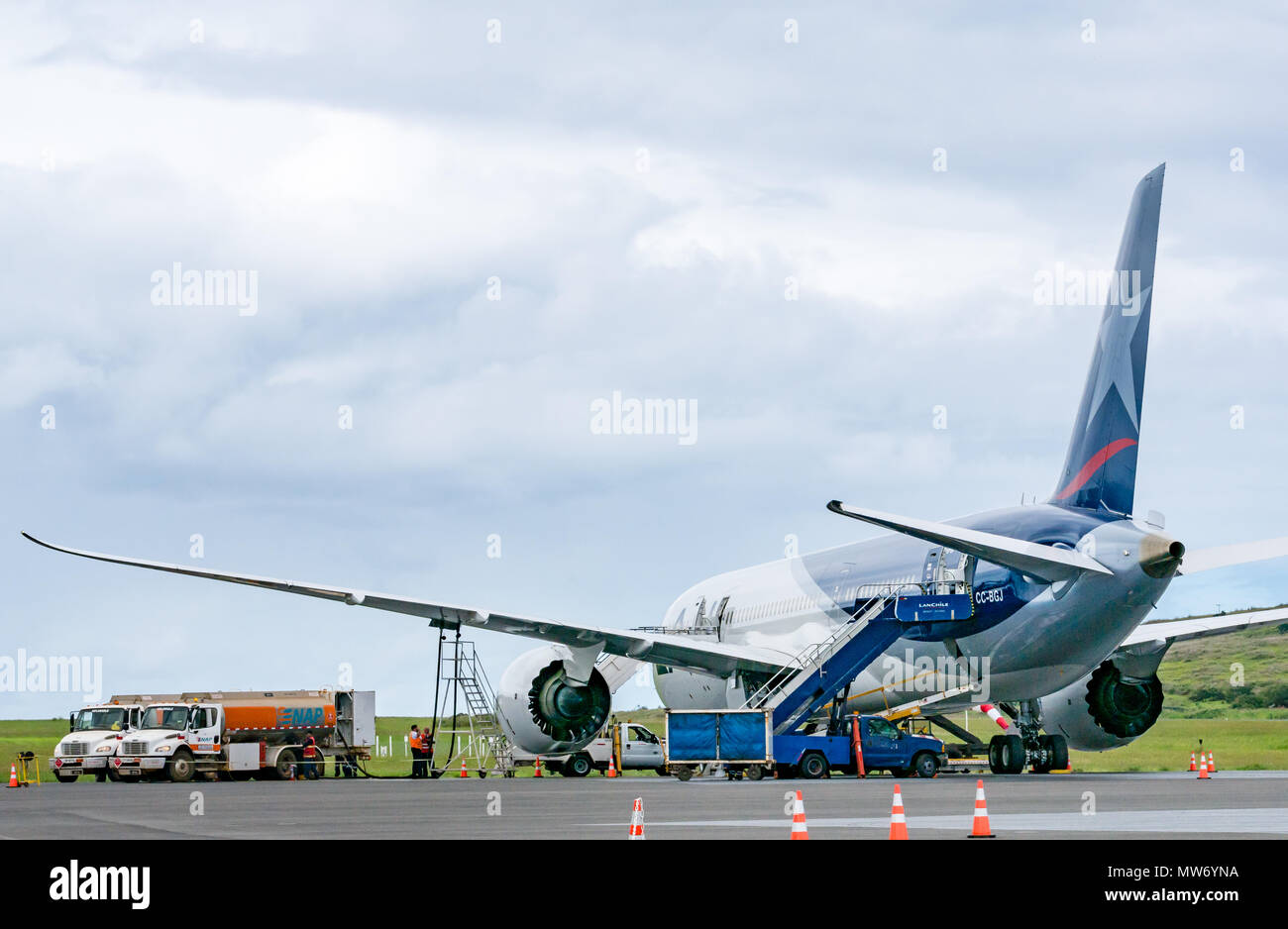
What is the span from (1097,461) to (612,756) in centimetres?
1677

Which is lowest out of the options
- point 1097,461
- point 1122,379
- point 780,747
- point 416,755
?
point 416,755

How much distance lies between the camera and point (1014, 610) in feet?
117

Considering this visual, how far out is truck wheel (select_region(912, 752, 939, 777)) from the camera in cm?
3859

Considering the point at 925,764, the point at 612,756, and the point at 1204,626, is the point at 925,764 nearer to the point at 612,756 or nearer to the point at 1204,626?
the point at 1204,626

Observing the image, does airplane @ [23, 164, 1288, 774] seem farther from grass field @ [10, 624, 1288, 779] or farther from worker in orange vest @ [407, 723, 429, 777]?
grass field @ [10, 624, 1288, 779]

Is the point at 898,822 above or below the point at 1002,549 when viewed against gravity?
below

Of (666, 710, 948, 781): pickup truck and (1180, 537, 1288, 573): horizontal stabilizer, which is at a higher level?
(1180, 537, 1288, 573): horizontal stabilizer

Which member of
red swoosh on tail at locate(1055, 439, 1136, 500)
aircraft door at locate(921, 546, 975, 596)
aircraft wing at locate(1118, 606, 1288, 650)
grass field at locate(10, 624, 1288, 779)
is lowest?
grass field at locate(10, 624, 1288, 779)

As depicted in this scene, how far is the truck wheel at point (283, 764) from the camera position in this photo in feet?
154

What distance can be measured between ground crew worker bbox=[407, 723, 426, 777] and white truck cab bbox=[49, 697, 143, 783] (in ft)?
23.6

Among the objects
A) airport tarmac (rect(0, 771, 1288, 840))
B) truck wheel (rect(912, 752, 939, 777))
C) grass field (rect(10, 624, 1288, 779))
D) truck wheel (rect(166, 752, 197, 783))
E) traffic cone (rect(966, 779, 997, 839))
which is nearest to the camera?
traffic cone (rect(966, 779, 997, 839))

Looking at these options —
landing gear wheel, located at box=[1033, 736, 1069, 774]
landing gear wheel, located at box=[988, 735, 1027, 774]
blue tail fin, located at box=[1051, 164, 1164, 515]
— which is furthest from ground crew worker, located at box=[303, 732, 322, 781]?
blue tail fin, located at box=[1051, 164, 1164, 515]

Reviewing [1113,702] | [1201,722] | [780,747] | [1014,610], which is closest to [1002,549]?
[1014,610]
